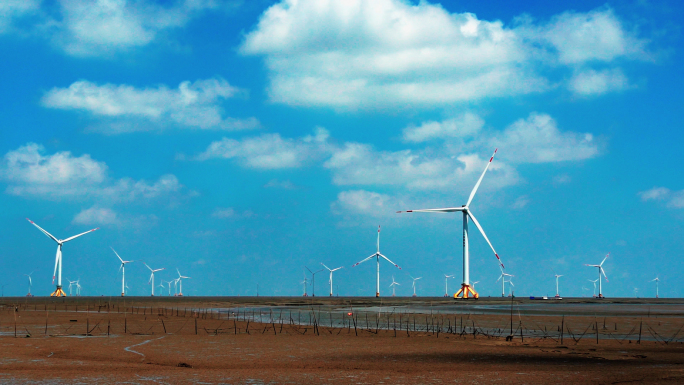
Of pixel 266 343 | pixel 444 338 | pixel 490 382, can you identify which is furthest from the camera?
pixel 444 338

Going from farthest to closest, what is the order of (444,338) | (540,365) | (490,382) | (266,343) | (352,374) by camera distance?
(444,338), (266,343), (540,365), (352,374), (490,382)

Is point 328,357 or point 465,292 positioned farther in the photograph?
point 465,292

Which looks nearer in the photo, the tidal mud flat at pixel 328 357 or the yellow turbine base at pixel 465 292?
the tidal mud flat at pixel 328 357

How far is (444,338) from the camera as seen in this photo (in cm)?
4025

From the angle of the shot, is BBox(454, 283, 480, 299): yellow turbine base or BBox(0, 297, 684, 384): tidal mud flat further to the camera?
BBox(454, 283, 480, 299): yellow turbine base

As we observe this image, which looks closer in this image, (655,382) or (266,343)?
(655,382)

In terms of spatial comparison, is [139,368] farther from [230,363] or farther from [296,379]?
[296,379]

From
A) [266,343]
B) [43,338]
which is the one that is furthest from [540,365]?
[43,338]

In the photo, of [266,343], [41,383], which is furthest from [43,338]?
[41,383]

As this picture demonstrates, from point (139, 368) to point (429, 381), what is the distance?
38.6 ft

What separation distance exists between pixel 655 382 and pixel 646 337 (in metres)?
23.9

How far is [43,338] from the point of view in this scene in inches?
1471

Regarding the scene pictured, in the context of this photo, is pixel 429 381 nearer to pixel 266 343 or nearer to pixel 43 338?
pixel 266 343

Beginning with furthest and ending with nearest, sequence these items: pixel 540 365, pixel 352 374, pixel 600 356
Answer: pixel 600 356 → pixel 540 365 → pixel 352 374
